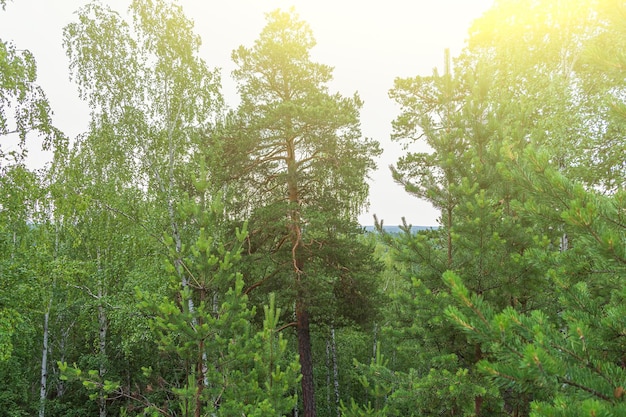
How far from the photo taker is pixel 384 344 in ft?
72.9

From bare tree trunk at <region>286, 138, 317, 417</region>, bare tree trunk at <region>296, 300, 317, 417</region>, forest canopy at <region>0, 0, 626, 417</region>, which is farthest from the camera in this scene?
bare tree trunk at <region>296, 300, 317, 417</region>

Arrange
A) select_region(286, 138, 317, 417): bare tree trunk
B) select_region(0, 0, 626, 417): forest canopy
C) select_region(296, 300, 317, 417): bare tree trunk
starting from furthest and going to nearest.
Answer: select_region(296, 300, 317, 417): bare tree trunk
select_region(286, 138, 317, 417): bare tree trunk
select_region(0, 0, 626, 417): forest canopy

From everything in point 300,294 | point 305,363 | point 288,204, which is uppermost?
point 288,204

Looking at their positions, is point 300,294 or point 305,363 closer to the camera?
point 300,294

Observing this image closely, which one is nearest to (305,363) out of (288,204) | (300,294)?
(300,294)

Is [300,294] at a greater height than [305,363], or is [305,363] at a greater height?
[300,294]

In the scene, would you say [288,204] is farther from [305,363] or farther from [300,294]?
[305,363]

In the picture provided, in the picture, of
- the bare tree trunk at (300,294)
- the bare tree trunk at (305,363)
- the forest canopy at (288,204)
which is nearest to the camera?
the forest canopy at (288,204)

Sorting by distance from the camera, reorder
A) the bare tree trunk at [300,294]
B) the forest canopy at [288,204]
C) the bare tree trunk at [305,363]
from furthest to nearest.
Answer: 1. the bare tree trunk at [305,363]
2. the bare tree trunk at [300,294]
3. the forest canopy at [288,204]

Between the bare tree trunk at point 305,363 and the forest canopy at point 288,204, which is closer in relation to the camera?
the forest canopy at point 288,204

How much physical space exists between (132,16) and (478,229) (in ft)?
36.1

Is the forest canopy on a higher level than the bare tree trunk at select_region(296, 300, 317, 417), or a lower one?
higher

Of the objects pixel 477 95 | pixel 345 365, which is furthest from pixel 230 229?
pixel 345 365

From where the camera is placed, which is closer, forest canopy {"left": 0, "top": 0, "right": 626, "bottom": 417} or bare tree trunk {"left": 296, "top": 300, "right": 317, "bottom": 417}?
forest canopy {"left": 0, "top": 0, "right": 626, "bottom": 417}
